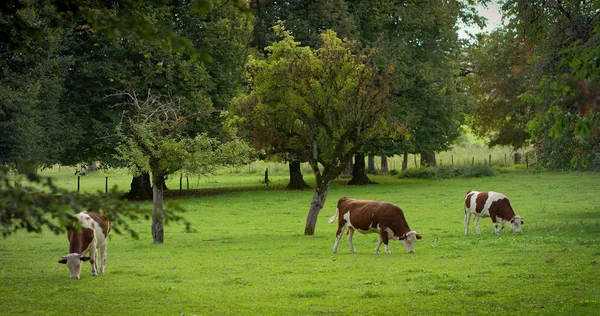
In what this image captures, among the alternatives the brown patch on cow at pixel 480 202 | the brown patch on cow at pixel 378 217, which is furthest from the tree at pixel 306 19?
the brown patch on cow at pixel 378 217

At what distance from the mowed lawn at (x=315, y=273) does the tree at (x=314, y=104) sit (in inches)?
124

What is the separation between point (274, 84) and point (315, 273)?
443 inches

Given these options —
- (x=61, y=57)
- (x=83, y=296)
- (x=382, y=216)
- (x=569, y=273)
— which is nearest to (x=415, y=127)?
(x=61, y=57)

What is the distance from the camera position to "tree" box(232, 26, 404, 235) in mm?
26875

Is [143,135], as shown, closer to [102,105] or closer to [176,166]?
[176,166]

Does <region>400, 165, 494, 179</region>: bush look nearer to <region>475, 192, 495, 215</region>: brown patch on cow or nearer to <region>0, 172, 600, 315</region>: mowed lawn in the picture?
<region>0, 172, 600, 315</region>: mowed lawn

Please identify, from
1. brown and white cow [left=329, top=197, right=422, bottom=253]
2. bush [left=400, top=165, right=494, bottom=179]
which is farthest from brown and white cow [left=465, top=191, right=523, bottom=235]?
bush [left=400, top=165, right=494, bottom=179]

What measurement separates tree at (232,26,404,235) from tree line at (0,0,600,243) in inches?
2.1

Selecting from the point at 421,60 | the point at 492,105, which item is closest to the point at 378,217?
the point at 421,60

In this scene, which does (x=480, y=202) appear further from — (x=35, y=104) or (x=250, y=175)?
(x=250, y=175)

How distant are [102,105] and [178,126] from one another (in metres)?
22.4

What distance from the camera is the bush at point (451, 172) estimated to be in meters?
62.8

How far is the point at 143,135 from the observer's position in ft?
77.9

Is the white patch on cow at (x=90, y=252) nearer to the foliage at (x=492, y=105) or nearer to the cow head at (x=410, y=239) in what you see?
the cow head at (x=410, y=239)
